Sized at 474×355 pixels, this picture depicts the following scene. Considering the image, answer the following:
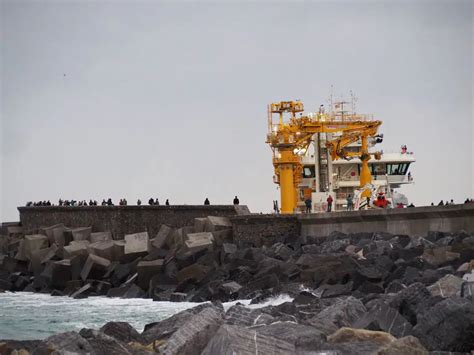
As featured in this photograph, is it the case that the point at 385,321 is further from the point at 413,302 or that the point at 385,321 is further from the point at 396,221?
the point at 396,221

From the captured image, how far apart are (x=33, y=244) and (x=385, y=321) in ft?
61.2

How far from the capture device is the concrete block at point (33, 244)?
26.2 meters

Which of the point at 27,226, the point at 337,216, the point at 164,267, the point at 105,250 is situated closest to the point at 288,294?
the point at 164,267

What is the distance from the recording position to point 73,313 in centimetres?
1756

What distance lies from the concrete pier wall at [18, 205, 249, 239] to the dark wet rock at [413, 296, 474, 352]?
15.9m

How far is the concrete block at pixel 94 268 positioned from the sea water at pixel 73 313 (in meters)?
1.03

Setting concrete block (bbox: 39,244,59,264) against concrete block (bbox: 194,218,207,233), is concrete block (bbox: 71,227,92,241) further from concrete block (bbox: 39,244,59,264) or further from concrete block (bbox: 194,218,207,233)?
concrete block (bbox: 194,218,207,233)

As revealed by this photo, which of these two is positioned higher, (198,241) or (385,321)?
(198,241)

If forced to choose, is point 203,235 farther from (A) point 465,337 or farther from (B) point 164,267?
(A) point 465,337

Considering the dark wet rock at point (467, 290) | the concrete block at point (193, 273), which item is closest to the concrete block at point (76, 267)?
the concrete block at point (193, 273)

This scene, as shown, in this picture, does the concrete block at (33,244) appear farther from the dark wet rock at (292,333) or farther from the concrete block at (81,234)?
the dark wet rock at (292,333)

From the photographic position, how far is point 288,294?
1586 centimetres

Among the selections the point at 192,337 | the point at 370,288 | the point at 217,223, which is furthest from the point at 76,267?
the point at 192,337

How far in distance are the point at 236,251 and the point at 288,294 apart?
5.50 m
